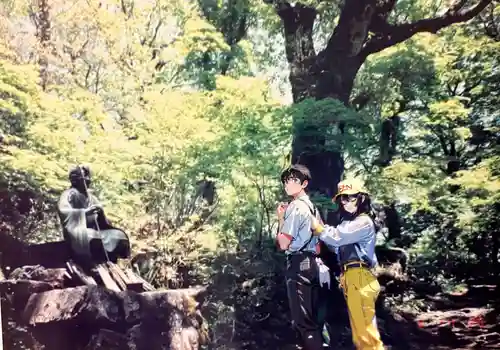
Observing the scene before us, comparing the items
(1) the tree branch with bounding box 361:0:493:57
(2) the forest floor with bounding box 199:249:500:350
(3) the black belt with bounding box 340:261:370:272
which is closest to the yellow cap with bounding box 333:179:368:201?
(3) the black belt with bounding box 340:261:370:272

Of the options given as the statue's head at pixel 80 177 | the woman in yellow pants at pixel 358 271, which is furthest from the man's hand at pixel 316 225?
the statue's head at pixel 80 177

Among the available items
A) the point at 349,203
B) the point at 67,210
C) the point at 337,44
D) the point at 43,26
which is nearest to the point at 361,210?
the point at 349,203

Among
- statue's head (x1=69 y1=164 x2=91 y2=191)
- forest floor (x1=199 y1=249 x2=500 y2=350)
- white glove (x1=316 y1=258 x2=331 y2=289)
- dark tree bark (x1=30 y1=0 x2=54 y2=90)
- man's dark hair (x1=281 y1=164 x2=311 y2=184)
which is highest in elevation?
dark tree bark (x1=30 y1=0 x2=54 y2=90)

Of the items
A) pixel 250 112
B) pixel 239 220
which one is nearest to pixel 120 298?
pixel 239 220

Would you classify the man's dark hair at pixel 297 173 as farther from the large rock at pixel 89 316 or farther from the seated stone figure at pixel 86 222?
the seated stone figure at pixel 86 222

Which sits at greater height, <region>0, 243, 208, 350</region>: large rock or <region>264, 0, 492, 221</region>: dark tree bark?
<region>264, 0, 492, 221</region>: dark tree bark

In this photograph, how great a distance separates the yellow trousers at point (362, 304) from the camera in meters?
2.82

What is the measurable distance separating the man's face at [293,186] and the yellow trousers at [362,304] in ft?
1.67

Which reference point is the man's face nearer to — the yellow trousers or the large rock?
the yellow trousers

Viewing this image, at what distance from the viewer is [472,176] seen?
3.03 m

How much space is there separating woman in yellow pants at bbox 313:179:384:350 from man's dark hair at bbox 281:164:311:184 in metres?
0.29

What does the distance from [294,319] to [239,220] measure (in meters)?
0.63

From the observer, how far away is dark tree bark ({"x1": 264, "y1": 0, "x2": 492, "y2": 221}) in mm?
3033

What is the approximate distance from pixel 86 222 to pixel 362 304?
1.57m
